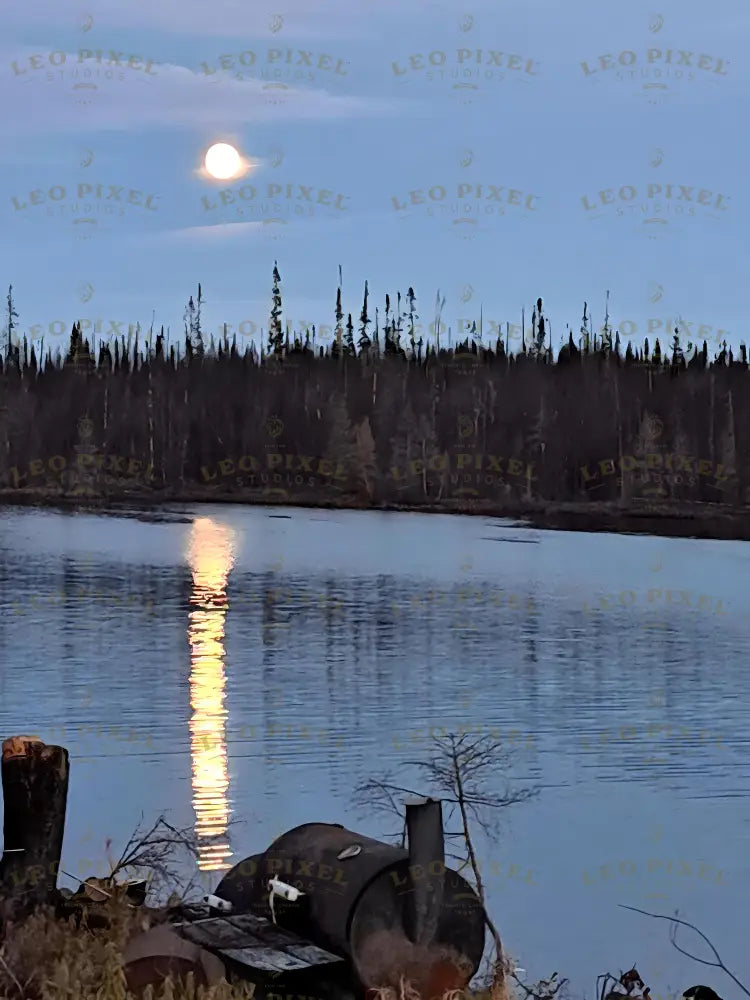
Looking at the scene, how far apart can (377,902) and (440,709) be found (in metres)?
12.1

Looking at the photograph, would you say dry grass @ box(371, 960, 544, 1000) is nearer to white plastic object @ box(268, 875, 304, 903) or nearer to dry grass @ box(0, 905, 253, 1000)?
white plastic object @ box(268, 875, 304, 903)

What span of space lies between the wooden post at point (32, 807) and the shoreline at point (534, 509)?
51700 millimetres

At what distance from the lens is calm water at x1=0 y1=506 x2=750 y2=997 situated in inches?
474

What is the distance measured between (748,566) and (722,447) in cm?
3791

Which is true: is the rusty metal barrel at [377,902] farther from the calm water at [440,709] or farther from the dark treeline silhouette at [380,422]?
the dark treeline silhouette at [380,422]

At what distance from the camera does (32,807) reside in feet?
27.1

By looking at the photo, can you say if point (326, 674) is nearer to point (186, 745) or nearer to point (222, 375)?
point (186, 745)

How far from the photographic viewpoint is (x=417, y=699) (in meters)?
20.3

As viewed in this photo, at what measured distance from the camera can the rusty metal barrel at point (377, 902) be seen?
7410mm

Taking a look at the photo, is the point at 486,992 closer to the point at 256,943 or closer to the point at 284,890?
the point at 284,890

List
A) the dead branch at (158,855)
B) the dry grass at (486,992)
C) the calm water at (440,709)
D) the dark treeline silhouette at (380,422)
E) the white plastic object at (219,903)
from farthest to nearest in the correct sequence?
the dark treeline silhouette at (380,422)
the calm water at (440,709)
the dead branch at (158,855)
the white plastic object at (219,903)
the dry grass at (486,992)

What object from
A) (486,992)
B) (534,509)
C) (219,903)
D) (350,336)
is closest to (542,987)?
(486,992)

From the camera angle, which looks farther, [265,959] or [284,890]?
[284,890]

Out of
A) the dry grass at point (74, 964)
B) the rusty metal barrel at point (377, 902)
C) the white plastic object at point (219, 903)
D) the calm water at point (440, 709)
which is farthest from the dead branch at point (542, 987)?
the dry grass at point (74, 964)
